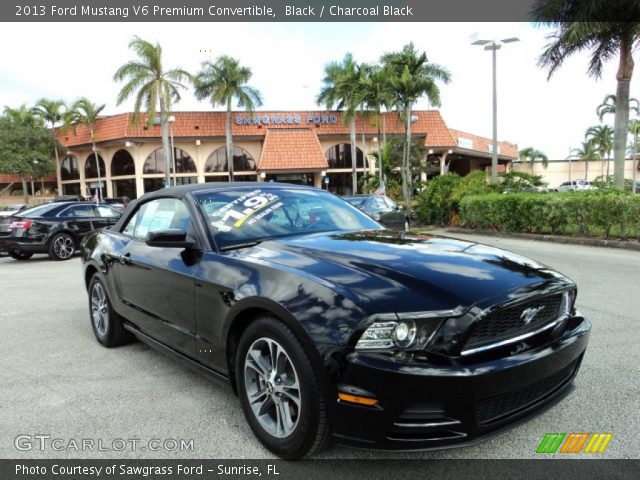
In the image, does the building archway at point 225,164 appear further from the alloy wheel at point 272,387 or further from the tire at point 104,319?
the alloy wheel at point 272,387

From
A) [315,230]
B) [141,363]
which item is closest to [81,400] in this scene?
[141,363]

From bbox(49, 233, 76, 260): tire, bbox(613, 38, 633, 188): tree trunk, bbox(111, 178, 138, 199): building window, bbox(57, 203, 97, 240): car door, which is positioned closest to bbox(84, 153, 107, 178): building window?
bbox(111, 178, 138, 199): building window

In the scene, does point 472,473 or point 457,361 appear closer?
point 457,361

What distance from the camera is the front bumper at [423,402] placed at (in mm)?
2158

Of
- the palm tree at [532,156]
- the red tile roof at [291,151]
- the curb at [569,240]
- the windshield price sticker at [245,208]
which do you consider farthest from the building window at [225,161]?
the palm tree at [532,156]

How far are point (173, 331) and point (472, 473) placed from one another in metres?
2.19

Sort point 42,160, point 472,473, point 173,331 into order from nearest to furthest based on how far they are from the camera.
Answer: point 472,473, point 173,331, point 42,160

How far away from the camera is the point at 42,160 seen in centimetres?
4244

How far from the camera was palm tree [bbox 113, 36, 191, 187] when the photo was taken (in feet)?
102

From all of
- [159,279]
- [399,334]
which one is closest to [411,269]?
[399,334]

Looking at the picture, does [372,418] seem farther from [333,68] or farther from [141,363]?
[333,68]

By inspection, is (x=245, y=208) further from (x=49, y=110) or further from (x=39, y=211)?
(x=49, y=110)

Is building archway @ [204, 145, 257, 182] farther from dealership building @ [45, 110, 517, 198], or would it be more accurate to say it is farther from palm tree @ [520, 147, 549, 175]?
palm tree @ [520, 147, 549, 175]

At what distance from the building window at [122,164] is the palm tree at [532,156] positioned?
56003 millimetres
